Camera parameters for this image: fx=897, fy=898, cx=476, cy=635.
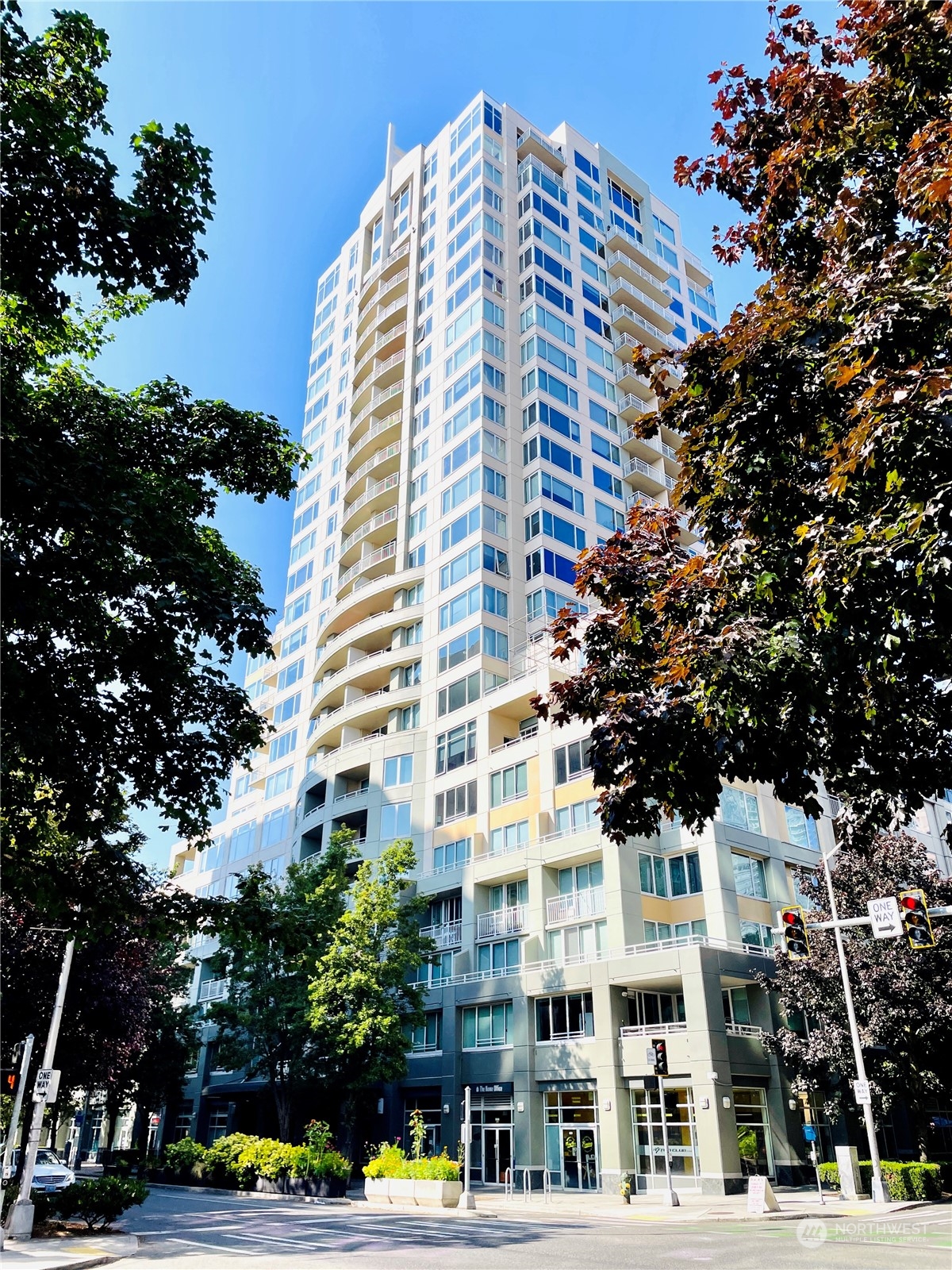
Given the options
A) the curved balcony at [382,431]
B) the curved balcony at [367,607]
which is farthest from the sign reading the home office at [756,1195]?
the curved balcony at [382,431]

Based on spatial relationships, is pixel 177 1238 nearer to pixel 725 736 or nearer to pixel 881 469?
pixel 725 736

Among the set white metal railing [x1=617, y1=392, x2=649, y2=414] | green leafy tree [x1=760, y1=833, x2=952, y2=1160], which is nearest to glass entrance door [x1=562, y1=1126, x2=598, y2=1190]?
green leafy tree [x1=760, y1=833, x2=952, y2=1160]

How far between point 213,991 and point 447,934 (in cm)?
3060

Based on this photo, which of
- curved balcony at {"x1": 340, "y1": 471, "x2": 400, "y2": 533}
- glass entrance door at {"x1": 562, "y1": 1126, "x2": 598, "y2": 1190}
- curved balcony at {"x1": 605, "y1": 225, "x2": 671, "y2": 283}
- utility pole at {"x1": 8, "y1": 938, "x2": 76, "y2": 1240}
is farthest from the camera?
curved balcony at {"x1": 605, "y1": 225, "x2": 671, "y2": 283}

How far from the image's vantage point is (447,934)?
43938mm

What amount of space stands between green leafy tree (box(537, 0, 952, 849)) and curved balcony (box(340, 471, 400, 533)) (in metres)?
50.5

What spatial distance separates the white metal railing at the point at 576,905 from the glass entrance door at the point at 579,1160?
7.89 meters

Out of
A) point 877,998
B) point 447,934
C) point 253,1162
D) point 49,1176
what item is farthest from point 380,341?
point 49,1176

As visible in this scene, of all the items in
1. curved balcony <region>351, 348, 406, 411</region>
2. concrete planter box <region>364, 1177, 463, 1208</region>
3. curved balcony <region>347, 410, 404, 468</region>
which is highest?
curved balcony <region>351, 348, 406, 411</region>

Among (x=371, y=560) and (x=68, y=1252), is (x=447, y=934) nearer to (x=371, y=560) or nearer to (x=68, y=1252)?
(x=371, y=560)

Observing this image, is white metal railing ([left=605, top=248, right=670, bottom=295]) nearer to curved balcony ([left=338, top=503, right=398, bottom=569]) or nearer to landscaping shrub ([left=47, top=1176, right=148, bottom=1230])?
curved balcony ([left=338, top=503, right=398, bottom=569])

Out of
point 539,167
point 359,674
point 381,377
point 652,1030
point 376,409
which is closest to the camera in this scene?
point 652,1030

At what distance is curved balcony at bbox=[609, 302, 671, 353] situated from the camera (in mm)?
65562

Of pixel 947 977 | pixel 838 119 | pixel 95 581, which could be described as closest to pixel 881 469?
pixel 838 119
